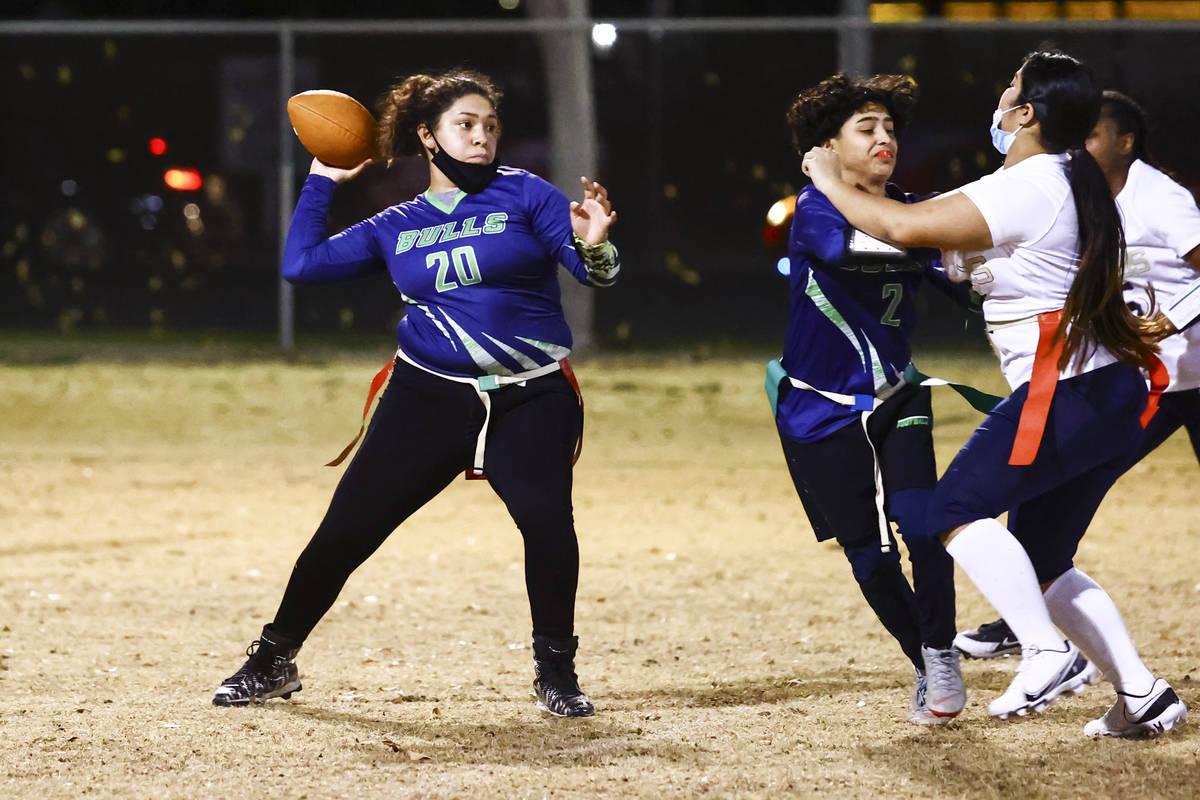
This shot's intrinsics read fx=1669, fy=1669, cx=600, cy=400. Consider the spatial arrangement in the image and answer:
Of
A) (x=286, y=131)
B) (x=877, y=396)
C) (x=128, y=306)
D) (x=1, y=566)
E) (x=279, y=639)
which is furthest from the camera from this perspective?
(x=128, y=306)

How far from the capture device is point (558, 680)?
5.16 metres

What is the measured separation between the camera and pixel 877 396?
4.93 m

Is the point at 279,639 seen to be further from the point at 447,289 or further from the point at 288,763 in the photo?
the point at 447,289

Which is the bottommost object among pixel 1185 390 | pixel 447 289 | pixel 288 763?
pixel 288 763

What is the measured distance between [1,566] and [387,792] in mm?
4213

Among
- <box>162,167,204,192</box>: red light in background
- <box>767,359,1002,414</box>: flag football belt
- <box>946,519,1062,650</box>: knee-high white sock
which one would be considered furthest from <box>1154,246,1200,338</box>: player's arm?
<box>162,167,204,192</box>: red light in background

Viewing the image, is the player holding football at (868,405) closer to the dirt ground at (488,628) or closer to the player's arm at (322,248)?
the dirt ground at (488,628)

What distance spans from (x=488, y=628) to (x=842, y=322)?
2.41m

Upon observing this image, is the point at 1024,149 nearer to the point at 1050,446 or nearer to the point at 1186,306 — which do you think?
the point at 1050,446

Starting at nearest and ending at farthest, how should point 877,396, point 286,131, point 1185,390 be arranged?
1. point 877,396
2. point 1185,390
3. point 286,131

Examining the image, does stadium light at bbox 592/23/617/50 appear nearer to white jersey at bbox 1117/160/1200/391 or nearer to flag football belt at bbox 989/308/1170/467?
white jersey at bbox 1117/160/1200/391

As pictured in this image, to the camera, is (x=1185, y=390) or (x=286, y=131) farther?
(x=286, y=131)

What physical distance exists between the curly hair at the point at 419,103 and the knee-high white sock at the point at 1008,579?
6.85 feet

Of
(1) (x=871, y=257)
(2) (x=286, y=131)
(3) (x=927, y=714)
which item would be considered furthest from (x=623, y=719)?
Answer: (2) (x=286, y=131)
